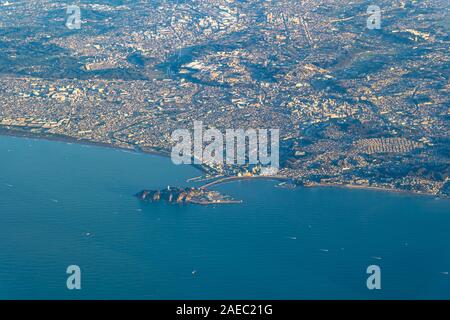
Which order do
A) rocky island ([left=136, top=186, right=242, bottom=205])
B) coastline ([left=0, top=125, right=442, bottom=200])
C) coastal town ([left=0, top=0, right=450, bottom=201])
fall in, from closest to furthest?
rocky island ([left=136, top=186, right=242, bottom=205]) < coastline ([left=0, top=125, right=442, bottom=200]) < coastal town ([left=0, top=0, right=450, bottom=201])

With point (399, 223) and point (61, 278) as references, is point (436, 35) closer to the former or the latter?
point (399, 223)

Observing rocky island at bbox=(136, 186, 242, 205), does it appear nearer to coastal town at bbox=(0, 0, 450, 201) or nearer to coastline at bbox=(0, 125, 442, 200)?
coastline at bbox=(0, 125, 442, 200)

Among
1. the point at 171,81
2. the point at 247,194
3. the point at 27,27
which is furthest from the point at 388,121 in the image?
the point at 27,27

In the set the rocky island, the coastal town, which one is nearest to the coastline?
the coastal town

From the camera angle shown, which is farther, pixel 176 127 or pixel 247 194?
pixel 176 127

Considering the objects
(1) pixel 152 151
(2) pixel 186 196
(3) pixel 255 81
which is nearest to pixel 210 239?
(2) pixel 186 196

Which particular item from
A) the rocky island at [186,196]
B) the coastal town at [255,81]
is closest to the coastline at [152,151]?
the coastal town at [255,81]
